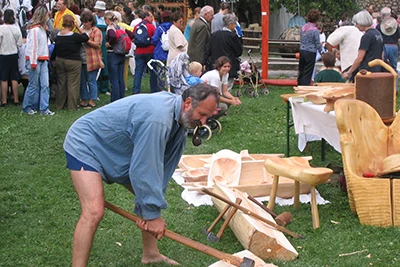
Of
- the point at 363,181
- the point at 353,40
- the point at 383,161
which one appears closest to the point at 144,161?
the point at 363,181

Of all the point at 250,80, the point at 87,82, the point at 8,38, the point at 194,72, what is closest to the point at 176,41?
the point at 87,82

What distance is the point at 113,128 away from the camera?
172 inches

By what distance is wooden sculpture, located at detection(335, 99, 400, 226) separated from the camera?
5684 mm

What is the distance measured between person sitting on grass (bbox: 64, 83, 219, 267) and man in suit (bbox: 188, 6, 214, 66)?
8.33 m

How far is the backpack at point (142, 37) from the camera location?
13.0 metres

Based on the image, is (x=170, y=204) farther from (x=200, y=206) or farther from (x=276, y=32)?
(x=276, y=32)

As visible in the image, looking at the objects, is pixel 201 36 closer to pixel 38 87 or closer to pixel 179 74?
pixel 179 74

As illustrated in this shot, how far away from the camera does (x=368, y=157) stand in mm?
6191

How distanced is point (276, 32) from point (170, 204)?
19.5 metres

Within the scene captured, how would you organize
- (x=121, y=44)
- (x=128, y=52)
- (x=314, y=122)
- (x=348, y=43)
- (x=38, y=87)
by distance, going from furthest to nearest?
(x=128, y=52), (x=121, y=44), (x=38, y=87), (x=348, y=43), (x=314, y=122)

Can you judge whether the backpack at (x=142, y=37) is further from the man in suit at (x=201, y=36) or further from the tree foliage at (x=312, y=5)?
the tree foliage at (x=312, y=5)

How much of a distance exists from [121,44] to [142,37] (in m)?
0.87

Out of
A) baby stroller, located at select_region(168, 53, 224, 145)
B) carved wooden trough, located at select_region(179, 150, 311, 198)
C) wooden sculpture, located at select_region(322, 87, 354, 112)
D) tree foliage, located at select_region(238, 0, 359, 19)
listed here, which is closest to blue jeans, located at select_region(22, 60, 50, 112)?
baby stroller, located at select_region(168, 53, 224, 145)

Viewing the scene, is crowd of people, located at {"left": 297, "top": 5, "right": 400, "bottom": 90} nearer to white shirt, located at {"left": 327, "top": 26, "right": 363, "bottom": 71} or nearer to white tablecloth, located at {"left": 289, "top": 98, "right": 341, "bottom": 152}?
white shirt, located at {"left": 327, "top": 26, "right": 363, "bottom": 71}
